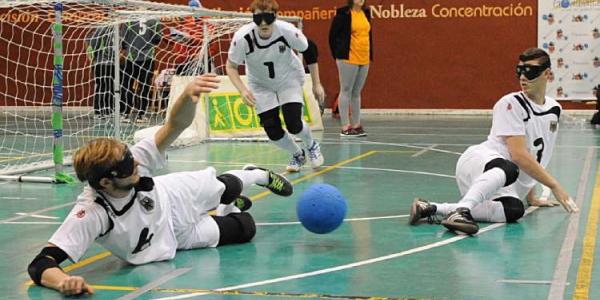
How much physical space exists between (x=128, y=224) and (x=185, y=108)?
0.81m

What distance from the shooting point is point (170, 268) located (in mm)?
6016

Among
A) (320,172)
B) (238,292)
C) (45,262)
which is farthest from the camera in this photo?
(320,172)

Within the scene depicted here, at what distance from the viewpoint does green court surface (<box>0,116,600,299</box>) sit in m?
5.41

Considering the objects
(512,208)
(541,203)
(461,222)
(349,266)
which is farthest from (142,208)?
(541,203)

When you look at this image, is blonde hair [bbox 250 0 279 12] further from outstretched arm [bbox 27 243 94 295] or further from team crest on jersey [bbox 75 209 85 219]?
outstretched arm [bbox 27 243 94 295]

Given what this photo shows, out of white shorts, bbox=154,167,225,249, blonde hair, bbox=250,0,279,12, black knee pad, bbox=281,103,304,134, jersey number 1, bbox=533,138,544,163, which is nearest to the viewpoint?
white shorts, bbox=154,167,225,249

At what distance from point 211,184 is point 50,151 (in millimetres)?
8362

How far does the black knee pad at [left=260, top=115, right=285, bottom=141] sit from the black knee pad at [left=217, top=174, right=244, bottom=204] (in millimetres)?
3947

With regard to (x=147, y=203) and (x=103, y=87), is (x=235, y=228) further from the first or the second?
(x=103, y=87)

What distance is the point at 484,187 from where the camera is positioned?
7.24 metres

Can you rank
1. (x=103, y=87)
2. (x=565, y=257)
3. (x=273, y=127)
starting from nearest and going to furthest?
(x=565, y=257), (x=273, y=127), (x=103, y=87)

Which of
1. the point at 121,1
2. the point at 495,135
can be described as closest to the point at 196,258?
the point at 495,135

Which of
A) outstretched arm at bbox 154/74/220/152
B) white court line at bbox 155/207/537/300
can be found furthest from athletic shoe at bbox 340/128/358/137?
outstretched arm at bbox 154/74/220/152

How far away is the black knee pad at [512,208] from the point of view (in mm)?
7457
